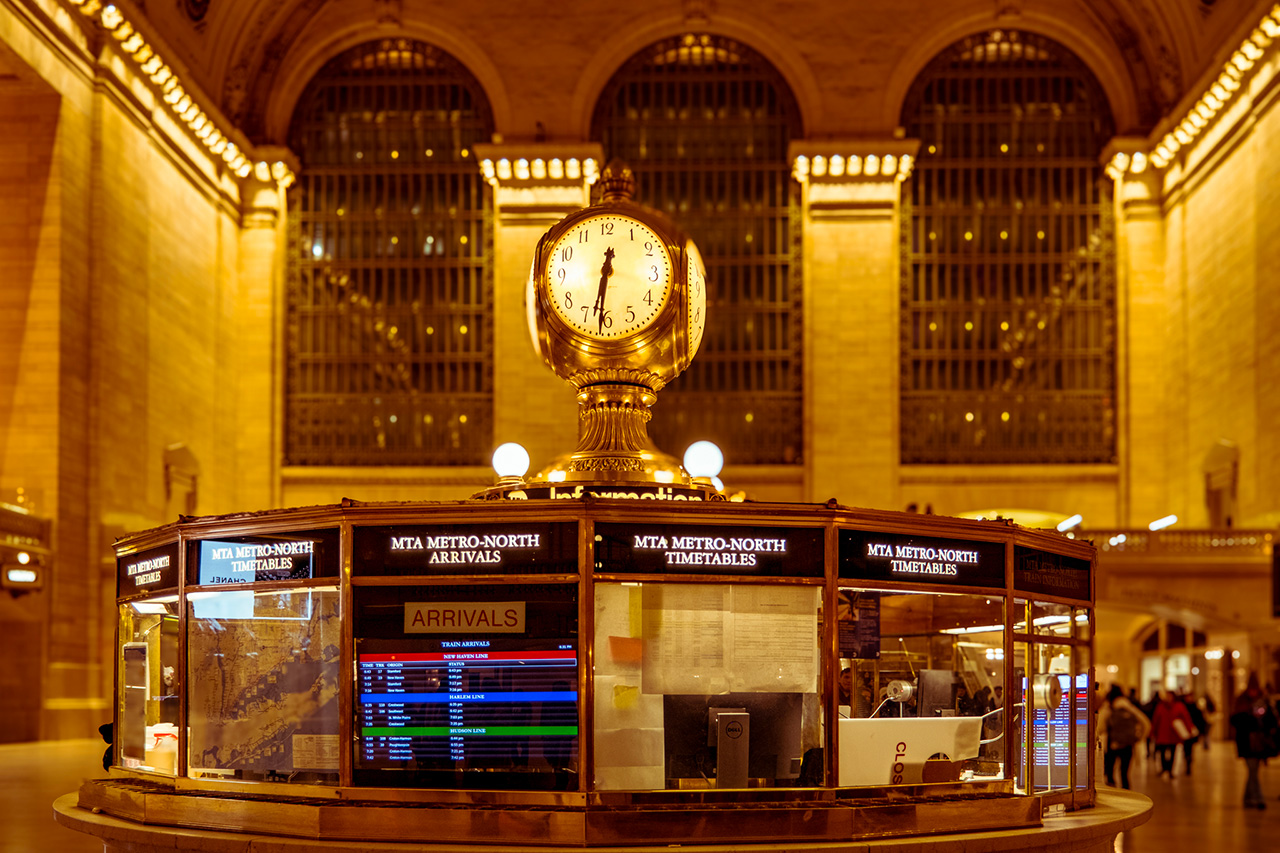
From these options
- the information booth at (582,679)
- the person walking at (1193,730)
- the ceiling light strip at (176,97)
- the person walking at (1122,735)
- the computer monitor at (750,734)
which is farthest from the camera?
the ceiling light strip at (176,97)

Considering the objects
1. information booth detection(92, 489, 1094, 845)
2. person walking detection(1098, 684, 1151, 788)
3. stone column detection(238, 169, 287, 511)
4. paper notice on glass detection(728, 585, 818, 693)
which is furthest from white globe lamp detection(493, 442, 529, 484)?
stone column detection(238, 169, 287, 511)

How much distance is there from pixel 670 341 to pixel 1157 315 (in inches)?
1243

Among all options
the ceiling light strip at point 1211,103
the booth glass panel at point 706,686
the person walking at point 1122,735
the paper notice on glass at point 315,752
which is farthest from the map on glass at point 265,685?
the ceiling light strip at point 1211,103

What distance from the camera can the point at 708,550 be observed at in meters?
6.92

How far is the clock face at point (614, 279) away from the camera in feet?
25.5

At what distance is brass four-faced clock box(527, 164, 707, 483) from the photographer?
25.5 feet

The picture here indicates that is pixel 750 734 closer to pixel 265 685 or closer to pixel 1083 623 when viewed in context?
pixel 265 685

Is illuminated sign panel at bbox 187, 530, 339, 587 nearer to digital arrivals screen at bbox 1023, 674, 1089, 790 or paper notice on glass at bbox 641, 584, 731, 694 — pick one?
paper notice on glass at bbox 641, 584, 731, 694

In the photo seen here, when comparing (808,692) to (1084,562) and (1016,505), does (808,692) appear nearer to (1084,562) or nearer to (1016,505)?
(1084,562)

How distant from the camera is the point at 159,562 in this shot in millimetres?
8055

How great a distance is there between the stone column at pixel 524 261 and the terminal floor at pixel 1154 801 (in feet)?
45.2

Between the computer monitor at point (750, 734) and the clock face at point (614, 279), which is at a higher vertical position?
the clock face at point (614, 279)

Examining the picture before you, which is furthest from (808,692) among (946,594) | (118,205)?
(118,205)

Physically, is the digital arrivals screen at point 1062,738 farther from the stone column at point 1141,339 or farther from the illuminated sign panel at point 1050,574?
the stone column at point 1141,339
